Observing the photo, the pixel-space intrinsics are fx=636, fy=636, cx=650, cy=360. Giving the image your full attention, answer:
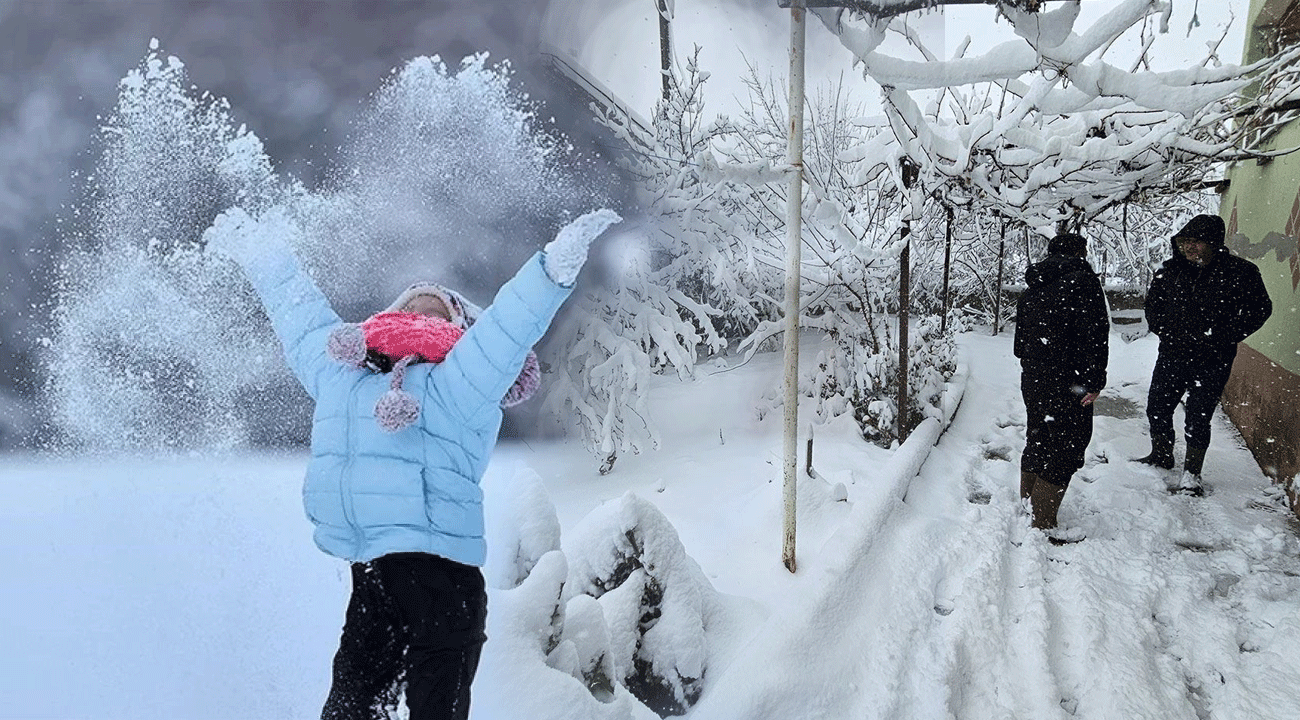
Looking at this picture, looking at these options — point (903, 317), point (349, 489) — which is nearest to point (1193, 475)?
point (903, 317)

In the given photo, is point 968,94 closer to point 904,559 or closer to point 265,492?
point 904,559

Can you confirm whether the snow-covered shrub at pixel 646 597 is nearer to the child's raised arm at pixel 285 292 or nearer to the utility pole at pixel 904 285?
the child's raised arm at pixel 285 292

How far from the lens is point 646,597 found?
240 cm

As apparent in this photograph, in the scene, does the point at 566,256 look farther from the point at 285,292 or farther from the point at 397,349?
the point at 285,292

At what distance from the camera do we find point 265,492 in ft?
13.4

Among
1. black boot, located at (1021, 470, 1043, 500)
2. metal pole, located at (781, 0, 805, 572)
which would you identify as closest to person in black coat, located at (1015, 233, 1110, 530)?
black boot, located at (1021, 470, 1043, 500)

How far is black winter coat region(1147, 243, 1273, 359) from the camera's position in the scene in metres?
3.68

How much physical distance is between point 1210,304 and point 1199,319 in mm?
103

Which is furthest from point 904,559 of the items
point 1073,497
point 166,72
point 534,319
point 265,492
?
point 166,72

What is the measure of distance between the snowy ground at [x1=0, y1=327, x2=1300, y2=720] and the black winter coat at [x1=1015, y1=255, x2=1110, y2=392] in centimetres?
92

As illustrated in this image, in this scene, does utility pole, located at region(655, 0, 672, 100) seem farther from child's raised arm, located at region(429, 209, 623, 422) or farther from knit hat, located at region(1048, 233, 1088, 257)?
child's raised arm, located at region(429, 209, 623, 422)

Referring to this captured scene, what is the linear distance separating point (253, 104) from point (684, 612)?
4.45m

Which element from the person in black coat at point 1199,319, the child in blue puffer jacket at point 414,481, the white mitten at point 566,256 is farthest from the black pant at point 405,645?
the person in black coat at point 1199,319

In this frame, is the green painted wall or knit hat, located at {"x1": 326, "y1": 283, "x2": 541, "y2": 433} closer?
knit hat, located at {"x1": 326, "y1": 283, "x2": 541, "y2": 433}
